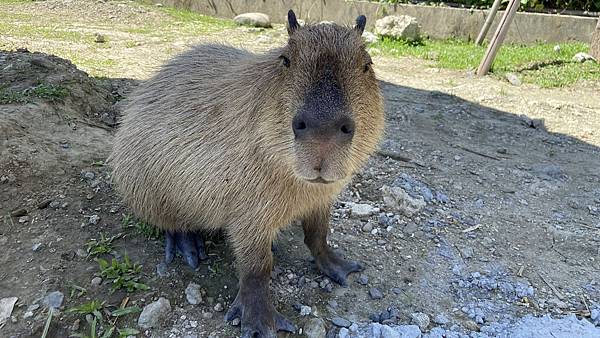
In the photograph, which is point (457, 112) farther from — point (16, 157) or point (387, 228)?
point (16, 157)

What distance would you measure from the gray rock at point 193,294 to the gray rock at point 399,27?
6.53 meters

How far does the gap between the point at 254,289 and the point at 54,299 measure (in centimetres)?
83

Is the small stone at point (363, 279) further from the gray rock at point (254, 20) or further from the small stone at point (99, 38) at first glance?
the gray rock at point (254, 20)

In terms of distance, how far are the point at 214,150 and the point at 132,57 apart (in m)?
4.40

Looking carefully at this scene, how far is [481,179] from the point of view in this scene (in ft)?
11.6

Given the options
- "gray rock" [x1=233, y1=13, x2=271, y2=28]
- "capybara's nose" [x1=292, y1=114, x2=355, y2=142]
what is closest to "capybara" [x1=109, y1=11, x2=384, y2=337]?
"capybara's nose" [x1=292, y1=114, x2=355, y2=142]

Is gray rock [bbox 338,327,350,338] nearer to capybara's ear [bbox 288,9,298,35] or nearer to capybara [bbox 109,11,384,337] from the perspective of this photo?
capybara [bbox 109,11,384,337]

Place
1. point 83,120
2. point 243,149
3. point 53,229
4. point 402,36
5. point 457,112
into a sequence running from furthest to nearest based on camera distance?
point 402,36
point 457,112
point 83,120
point 53,229
point 243,149

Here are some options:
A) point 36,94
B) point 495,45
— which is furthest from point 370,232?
point 495,45

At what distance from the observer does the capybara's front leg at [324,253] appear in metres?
2.38

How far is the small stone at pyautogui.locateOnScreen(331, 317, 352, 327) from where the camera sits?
6.95 feet

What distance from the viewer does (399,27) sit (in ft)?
25.9

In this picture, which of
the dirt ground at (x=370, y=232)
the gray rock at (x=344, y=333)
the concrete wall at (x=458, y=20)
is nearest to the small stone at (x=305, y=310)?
Answer: the dirt ground at (x=370, y=232)

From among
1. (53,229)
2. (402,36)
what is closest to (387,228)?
(53,229)
